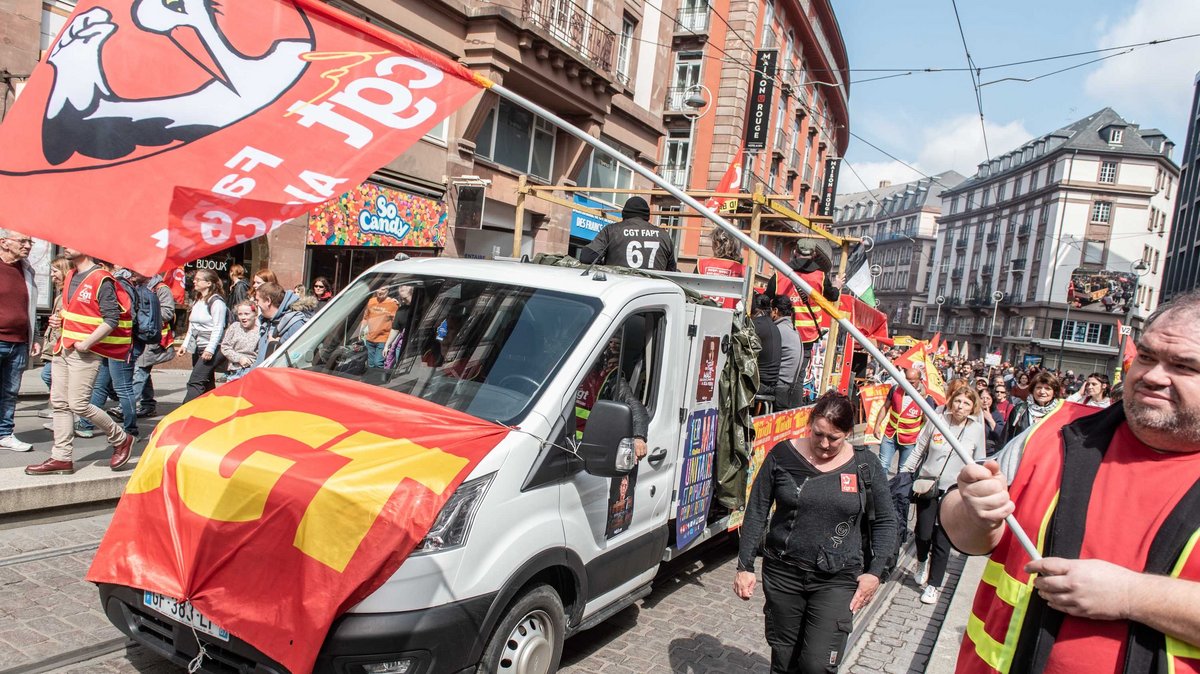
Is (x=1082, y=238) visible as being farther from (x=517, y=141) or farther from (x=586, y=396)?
(x=586, y=396)

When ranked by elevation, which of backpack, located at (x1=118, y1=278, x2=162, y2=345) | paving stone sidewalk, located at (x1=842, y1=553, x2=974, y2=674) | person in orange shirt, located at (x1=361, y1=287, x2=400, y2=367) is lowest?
paving stone sidewalk, located at (x1=842, y1=553, x2=974, y2=674)

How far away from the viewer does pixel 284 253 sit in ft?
46.0

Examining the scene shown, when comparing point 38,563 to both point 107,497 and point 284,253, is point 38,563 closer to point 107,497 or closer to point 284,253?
point 107,497

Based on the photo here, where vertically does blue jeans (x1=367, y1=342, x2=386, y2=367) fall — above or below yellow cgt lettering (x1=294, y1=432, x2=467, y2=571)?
above

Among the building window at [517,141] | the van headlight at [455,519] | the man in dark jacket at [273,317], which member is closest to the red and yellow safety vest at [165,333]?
the man in dark jacket at [273,317]

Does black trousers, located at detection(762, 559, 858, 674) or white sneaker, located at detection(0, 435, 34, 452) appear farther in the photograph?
white sneaker, located at detection(0, 435, 34, 452)

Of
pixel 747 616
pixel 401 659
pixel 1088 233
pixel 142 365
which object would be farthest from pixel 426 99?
pixel 1088 233

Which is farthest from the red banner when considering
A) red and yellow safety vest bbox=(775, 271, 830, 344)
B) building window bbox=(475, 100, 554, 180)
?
building window bbox=(475, 100, 554, 180)

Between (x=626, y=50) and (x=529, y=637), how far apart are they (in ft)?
71.1

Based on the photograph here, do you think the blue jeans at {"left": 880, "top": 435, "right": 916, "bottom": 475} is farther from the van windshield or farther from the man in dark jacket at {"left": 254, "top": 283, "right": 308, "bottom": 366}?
the man in dark jacket at {"left": 254, "top": 283, "right": 308, "bottom": 366}

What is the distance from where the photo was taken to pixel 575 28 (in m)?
19.7

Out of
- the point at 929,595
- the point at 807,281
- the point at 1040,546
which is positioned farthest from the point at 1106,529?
the point at 807,281

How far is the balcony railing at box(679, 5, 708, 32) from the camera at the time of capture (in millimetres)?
30734

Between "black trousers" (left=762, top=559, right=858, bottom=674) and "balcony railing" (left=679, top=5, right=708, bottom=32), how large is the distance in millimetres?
29624
